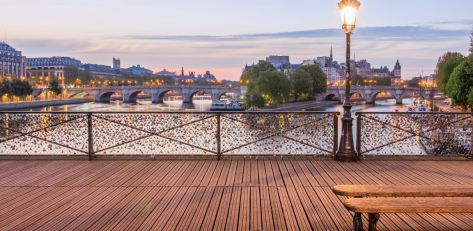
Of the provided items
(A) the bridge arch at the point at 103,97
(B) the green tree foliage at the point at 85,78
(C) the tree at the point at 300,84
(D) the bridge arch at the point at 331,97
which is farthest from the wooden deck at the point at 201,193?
(B) the green tree foliage at the point at 85,78

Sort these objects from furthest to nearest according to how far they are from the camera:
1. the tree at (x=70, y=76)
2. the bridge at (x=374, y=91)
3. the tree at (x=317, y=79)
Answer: the tree at (x=70, y=76) < the bridge at (x=374, y=91) < the tree at (x=317, y=79)

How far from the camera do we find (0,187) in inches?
322

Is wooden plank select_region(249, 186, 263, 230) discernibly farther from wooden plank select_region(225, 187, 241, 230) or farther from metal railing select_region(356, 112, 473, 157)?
metal railing select_region(356, 112, 473, 157)

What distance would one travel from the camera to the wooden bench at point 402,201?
15.7 feet

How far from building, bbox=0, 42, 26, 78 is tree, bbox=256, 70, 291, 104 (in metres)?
135

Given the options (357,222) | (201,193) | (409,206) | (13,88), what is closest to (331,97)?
(13,88)

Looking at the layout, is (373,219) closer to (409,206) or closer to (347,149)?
(409,206)

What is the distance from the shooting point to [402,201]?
16.4ft

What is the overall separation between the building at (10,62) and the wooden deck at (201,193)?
18675cm

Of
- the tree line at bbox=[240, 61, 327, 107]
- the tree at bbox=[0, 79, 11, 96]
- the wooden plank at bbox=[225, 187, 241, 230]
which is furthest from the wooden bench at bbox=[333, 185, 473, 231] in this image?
the tree at bbox=[0, 79, 11, 96]

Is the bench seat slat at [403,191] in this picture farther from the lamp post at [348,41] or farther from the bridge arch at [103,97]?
the bridge arch at [103,97]

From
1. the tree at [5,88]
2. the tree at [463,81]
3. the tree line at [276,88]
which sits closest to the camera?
the tree at [463,81]

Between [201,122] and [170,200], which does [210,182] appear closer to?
[170,200]

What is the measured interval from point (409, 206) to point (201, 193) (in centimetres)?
376
